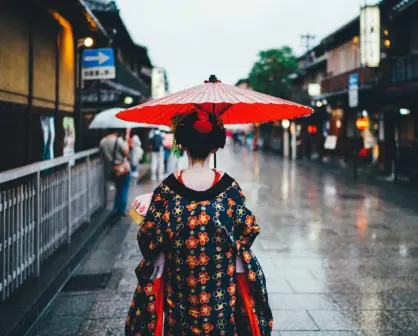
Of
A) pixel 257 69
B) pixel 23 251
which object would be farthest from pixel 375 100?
pixel 257 69

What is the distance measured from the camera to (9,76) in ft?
23.5

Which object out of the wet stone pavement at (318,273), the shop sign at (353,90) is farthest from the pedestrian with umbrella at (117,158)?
the shop sign at (353,90)

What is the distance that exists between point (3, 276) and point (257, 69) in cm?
4015

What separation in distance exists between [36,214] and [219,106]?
309cm

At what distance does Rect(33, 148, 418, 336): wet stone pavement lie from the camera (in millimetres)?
4738

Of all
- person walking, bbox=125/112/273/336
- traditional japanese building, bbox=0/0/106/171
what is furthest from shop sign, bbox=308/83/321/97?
person walking, bbox=125/112/273/336

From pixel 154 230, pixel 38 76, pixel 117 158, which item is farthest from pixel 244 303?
pixel 117 158

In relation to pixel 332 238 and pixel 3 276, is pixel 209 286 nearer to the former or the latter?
pixel 3 276

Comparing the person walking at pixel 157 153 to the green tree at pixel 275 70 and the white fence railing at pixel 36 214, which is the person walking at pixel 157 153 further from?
the green tree at pixel 275 70

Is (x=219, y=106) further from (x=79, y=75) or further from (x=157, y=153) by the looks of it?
(x=157, y=153)

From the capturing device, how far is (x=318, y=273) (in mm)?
6547

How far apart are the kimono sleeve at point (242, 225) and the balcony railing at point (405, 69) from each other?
16.8m

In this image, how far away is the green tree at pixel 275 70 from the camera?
4216 cm

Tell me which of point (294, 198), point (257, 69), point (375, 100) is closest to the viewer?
point (294, 198)
